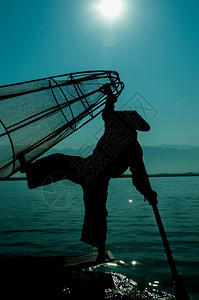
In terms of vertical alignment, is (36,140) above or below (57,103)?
below

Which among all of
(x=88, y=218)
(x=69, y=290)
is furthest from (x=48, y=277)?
(x=88, y=218)

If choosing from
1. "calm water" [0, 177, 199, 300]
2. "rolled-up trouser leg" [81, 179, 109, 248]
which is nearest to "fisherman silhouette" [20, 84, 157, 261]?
"rolled-up trouser leg" [81, 179, 109, 248]

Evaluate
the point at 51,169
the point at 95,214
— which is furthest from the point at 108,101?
the point at 95,214

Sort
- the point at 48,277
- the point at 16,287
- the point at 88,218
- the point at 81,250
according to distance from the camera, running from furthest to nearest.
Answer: the point at 81,250, the point at 88,218, the point at 48,277, the point at 16,287

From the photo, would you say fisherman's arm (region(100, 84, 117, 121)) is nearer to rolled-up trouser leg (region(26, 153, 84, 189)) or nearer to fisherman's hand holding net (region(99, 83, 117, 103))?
fisherman's hand holding net (region(99, 83, 117, 103))

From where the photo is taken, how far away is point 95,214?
421 cm

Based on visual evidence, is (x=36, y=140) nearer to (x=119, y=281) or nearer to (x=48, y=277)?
(x=48, y=277)

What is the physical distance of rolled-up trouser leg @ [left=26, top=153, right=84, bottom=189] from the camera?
370 centimetres

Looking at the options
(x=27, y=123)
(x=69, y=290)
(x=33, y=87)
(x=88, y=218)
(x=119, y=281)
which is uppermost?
(x=33, y=87)

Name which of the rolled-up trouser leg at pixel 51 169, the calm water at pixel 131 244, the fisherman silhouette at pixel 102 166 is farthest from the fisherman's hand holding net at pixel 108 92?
the calm water at pixel 131 244

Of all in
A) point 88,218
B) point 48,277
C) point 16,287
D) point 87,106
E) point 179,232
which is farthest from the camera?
point 179,232

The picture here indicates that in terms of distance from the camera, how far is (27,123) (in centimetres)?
416

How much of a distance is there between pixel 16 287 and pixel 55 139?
2456 mm

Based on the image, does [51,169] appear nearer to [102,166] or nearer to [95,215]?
[102,166]
